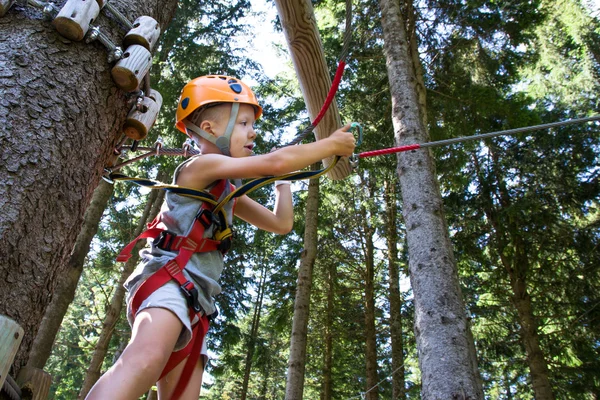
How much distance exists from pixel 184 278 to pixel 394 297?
34.7 ft

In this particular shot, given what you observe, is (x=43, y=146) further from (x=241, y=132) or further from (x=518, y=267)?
(x=518, y=267)

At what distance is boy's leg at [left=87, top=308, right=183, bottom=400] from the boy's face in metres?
0.78

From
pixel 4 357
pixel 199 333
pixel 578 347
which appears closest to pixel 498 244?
→ pixel 578 347

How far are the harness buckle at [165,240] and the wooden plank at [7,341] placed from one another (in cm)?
63

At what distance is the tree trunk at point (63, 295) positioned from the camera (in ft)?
19.4

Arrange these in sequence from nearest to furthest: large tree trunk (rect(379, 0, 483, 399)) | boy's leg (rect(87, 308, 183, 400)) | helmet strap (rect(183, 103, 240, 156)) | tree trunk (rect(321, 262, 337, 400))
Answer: boy's leg (rect(87, 308, 183, 400)), helmet strap (rect(183, 103, 240, 156)), large tree trunk (rect(379, 0, 483, 399)), tree trunk (rect(321, 262, 337, 400))

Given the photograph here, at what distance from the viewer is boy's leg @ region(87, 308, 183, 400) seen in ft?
4.44

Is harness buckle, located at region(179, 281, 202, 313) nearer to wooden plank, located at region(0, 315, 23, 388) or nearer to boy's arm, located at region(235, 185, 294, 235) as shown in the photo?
wooden plank, located at region(0, 315, 23, 388)

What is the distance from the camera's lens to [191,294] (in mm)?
1616

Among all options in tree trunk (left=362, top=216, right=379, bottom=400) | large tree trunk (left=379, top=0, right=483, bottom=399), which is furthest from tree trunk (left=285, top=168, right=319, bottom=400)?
large tree trunk (left=379, top=0, right=483, bottom=399)

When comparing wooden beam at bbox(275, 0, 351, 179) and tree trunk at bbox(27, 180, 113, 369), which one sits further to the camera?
tree trunk at bbox(27, 180, 113, 369)

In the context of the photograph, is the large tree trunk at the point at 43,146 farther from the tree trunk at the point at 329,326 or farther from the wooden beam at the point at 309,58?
the tree trunk at the point at 329,326

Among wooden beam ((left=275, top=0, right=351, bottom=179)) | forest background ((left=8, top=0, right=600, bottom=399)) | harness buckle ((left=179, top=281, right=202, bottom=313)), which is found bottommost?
harness buckle ((left=179, top=281, right=202, bottom=313))

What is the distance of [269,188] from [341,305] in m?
5.08
